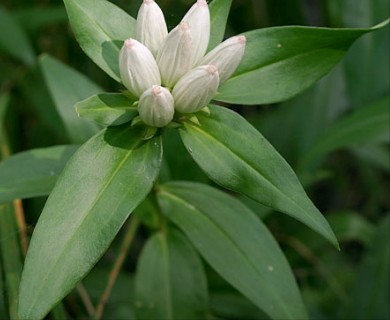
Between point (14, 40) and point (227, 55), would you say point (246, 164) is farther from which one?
point (14, 40)

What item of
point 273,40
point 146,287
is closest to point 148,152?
point 273,40

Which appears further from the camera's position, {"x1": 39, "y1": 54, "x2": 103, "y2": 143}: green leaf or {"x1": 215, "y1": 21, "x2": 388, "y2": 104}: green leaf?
{"x1": 39, "y1": 54, "x2": 103, "y2": 143}: green leaf

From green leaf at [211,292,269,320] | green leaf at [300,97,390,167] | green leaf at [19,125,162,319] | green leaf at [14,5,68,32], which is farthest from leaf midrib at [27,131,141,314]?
green leaf at [14,5,68,32]

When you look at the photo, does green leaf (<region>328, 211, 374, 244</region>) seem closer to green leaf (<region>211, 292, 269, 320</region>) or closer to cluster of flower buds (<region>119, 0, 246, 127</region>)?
green leaf (<region>211, 292, 269, 320</region>)

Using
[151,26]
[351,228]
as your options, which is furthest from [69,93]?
[351,228]

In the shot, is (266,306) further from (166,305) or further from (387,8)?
(387,8)
